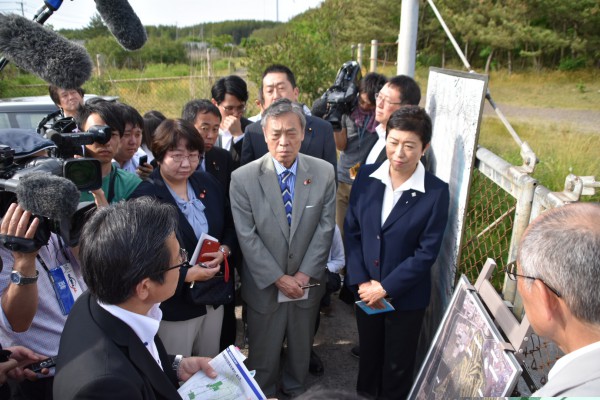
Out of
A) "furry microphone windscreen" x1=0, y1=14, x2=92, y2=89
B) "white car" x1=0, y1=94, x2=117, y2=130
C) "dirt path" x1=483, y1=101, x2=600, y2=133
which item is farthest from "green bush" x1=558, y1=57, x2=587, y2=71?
"furry microphone windscreen" x1=0, y1=14, x2=92, y2=89

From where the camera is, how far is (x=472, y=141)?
225 centimetres

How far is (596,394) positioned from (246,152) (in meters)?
2.67

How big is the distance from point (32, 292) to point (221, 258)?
995 millimetres

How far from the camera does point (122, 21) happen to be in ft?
5.13

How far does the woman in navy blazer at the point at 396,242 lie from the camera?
2.41 meters

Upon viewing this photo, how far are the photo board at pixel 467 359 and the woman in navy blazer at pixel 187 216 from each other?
1.21 meters

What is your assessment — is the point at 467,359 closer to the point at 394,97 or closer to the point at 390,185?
the point at 390,185


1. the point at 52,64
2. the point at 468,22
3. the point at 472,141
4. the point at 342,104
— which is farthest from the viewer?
the point at 468,22

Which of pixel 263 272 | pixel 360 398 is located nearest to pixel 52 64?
pixel 360 398

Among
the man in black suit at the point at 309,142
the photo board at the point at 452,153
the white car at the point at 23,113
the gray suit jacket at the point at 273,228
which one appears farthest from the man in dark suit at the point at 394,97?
the white car at the point at 23,113

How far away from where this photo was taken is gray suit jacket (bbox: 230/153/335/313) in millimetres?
2594

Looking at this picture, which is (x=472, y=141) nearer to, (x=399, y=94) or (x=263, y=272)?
(x=399, y=94)

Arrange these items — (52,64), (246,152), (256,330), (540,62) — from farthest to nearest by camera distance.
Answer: (540,62) → (246,152) → (256,330) → (52,64)

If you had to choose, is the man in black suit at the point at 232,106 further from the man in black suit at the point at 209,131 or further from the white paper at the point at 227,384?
the white paper at the point at 227,384
